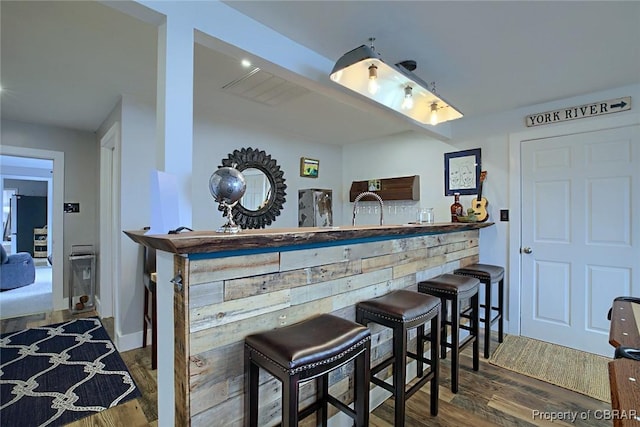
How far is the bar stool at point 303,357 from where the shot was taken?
108 centimetres

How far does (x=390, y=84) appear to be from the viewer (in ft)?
6.93

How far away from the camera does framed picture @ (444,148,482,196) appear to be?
11.4ft

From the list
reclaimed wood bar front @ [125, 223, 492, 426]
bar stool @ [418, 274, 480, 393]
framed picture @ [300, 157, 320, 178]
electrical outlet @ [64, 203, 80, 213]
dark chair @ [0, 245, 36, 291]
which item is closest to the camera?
reclaimed wood bar front @ [125, 223, 492, 426]

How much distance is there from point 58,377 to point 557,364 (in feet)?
13.4

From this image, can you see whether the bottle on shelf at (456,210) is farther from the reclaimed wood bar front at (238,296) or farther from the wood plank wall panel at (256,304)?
the reclaimed wood bar front at (238,296)

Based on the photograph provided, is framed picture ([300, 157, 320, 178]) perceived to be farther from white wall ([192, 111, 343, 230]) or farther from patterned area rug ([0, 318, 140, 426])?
patterned area rug ([0, 318, 140, 426])

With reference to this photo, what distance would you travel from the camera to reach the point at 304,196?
4426 mm

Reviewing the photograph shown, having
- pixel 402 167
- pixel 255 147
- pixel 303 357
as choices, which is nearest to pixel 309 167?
pixel 255 147

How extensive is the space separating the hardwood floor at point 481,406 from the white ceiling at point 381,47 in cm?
230

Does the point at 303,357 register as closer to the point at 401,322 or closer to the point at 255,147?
the point at 401,322

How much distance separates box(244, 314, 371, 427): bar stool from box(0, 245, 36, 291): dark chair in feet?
19.9

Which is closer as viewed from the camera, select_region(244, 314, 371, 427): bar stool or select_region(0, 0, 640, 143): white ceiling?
select_region(244, 314, 371, 427): bar stool

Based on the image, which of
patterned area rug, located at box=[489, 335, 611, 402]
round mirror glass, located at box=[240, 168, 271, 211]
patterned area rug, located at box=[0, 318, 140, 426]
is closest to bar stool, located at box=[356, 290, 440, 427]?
patterned area rug, located at box=[489, 335, 611, 402]

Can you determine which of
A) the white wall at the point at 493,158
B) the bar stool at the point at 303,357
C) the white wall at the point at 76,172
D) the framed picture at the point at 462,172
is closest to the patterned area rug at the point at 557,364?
the white wall at the point at 493,158
